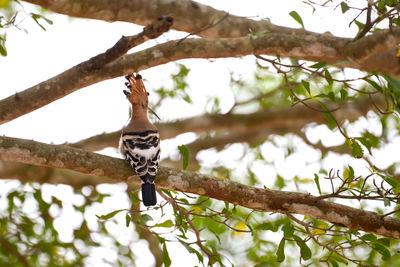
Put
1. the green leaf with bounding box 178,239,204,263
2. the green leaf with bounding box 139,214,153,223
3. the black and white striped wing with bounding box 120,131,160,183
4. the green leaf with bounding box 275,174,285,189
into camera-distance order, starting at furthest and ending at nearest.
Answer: the green leaf with bounding box 275,174,285,189 → the black and white striped wing with bounding box 120,131,160,183 → the green leaf with bounding box 139,214,153,223 → the green leaf with bounding box 178,239,204,263

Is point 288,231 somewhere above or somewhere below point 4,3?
below

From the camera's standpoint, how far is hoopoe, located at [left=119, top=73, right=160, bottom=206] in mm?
3467

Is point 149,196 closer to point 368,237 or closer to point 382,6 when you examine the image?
point 368,237

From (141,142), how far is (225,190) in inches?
44.4

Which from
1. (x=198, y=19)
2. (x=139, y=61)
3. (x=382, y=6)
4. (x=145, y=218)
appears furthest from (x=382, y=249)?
(x=198, y=19)

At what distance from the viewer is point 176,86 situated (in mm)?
6016

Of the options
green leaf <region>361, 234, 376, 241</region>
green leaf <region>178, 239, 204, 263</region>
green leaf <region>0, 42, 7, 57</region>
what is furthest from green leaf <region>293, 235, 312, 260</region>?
green leaf <region>0, 42, 7, 57</region>

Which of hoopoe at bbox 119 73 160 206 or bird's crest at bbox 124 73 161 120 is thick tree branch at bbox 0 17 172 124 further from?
bird's crest at bbox 124 73 161 120

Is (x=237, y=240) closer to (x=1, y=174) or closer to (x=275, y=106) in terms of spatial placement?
(x=275, y=106)

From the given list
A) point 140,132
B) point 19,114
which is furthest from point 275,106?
point 19,114

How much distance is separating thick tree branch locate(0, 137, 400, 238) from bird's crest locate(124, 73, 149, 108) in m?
1.74

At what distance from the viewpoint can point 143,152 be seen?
3.83 meters

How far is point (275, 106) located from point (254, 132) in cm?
40

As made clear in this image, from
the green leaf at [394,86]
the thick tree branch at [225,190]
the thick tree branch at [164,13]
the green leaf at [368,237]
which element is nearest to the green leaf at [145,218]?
the thick tree branch at [225,190]
